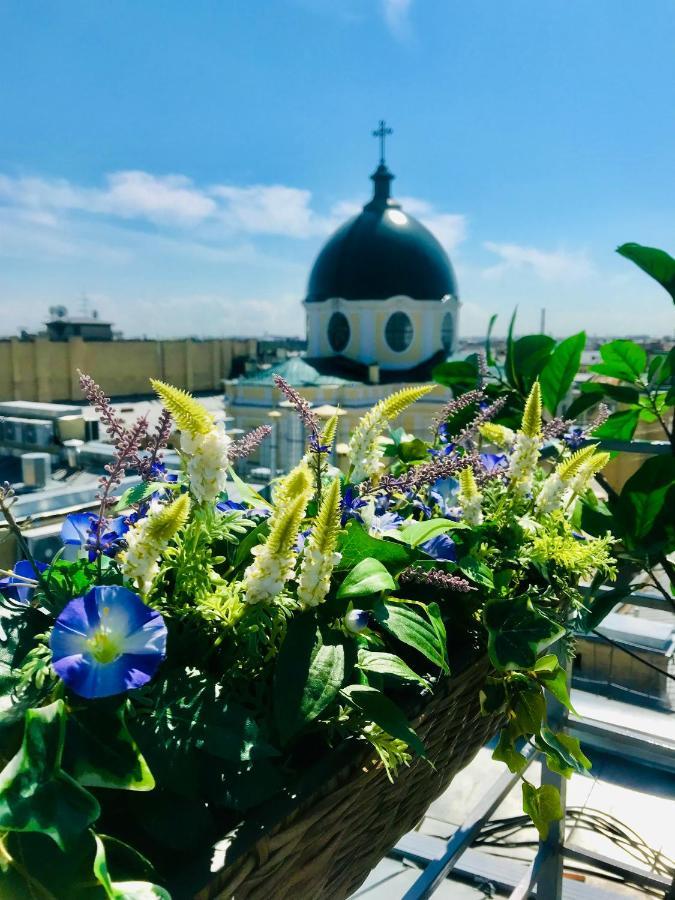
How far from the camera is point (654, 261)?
0.89 metres

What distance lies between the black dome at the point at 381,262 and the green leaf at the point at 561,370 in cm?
1426

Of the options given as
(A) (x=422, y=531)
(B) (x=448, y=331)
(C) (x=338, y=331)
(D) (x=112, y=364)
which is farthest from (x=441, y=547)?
(D) (x=112, y=364)

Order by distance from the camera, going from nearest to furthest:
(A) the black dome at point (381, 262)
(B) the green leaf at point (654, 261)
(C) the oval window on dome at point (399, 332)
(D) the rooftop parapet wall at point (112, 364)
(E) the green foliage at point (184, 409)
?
(E) the green foliage at point (184, 409) < (B) the green leaf at point (654, 261) < (A) the black dome at point (381, 262) < (C) the oval window on dome at point (399, 332) < (D) the rooftop parapet wall at point (112, 364)

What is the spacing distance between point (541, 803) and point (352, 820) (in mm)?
285

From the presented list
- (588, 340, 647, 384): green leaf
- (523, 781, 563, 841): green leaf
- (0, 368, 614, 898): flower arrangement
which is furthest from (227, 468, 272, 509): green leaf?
(588, 340, 647, 384): green leaf

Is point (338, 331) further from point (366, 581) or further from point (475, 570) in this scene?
point (366, 581)

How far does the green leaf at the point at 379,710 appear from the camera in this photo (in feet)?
1.27

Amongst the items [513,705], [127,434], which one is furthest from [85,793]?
[513,705]

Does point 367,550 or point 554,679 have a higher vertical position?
point 367,550

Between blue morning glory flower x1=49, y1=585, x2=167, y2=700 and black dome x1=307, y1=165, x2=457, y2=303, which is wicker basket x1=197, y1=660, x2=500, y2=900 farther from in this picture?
black dome x1=307, y1=165, x2=457, y2=303

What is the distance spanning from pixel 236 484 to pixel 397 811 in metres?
0.26

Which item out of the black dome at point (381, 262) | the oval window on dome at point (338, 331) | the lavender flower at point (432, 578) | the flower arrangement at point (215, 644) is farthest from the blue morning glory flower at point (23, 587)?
the oval window on dome at point (338, 331)

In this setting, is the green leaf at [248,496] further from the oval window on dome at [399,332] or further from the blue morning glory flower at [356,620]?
the oval window on dome at [399,332]

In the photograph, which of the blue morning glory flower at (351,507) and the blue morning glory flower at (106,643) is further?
the blue morning glory flower at (351,507)
